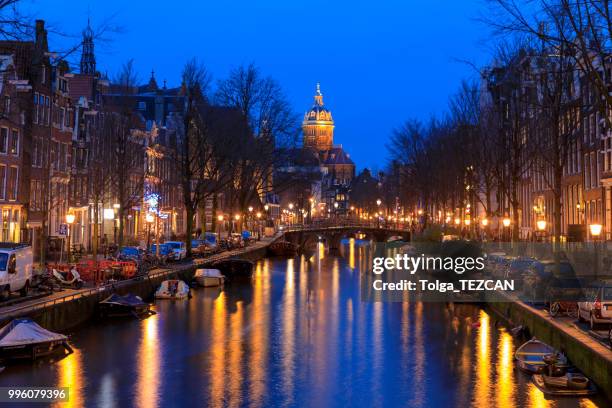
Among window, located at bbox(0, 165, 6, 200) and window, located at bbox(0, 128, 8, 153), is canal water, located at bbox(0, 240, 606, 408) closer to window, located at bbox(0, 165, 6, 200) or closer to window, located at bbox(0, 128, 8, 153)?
window, located at bbox(0, 165, 6, 200)

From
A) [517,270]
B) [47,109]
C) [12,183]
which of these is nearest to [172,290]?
[12,183]

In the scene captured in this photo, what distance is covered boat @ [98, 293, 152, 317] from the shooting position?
43.0 meters

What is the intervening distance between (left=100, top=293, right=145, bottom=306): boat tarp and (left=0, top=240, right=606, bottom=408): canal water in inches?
43.7

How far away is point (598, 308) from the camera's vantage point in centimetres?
3020

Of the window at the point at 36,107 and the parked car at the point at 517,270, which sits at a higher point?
the window at the point at 36,107

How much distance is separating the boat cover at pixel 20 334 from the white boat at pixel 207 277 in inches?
1247

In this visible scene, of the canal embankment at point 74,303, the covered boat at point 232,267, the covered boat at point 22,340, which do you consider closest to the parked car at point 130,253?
the canal embankment at point 74,303

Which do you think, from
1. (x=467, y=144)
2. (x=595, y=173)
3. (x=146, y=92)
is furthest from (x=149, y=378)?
(x=146, y=92)

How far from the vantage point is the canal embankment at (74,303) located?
3419 cm

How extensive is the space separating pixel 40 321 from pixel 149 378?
6287 millimetres

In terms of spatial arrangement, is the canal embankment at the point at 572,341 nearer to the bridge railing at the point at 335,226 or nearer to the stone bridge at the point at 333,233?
the stone bridge at the point at 333,233

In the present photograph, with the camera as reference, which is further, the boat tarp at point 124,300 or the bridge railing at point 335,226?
the bridge railing at point 335,226

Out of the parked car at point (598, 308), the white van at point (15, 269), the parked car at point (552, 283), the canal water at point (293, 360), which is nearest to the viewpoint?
the canal water at point (293, 360)

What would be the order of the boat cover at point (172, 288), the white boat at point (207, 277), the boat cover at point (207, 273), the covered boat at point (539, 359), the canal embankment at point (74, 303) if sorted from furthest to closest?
the boat cover at point (207, 273)
the white boat at point (207, 277)
the boat cover at point (172, 288)
the canal embankment at point (74, 303)
the covered boat at point (539, 359)
